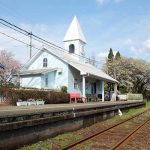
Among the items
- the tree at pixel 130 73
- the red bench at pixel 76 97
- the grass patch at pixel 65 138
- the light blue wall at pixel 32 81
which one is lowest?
the grass patch at pixel 65 138

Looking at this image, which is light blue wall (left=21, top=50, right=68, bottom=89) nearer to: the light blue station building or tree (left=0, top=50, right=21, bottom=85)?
the light blue station building

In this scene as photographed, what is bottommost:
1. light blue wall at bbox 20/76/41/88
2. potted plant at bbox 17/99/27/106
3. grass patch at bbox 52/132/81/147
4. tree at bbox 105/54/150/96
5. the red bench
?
grass patch at bbox 52/132/81/147

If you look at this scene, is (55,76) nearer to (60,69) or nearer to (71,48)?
(60,69)

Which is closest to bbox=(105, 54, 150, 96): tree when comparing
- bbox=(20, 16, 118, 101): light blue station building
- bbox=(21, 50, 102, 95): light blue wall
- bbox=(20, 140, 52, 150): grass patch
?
bbox=(20, 16, 118, 101): light blue station building


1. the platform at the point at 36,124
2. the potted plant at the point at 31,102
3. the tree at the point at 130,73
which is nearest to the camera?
the platform at the point at 36,124

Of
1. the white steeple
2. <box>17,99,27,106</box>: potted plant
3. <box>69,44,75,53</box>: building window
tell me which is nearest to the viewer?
<box>17,99,27,106</box>: potted plant

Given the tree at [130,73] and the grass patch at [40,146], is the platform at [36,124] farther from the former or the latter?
the tree at [130,73]

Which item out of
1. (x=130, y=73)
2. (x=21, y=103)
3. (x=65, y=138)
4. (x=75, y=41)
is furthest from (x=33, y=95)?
(x=130, y=73)

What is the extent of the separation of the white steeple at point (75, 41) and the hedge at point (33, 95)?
10836 mm

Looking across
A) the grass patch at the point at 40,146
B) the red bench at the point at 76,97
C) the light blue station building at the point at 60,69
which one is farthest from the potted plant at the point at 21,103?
the grass patch at the point at 40,146

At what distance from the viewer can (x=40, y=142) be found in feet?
36.2

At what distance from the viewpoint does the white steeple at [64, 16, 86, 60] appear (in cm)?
4128

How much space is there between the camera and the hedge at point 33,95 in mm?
23391

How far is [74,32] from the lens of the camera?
4188cm
